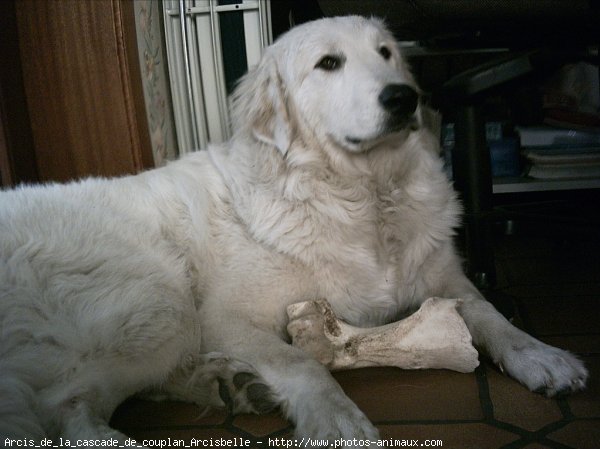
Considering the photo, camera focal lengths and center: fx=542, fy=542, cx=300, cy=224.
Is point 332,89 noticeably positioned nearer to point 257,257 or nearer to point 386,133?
point 386,133

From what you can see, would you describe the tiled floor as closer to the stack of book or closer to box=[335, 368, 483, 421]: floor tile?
box=[335, 368, 483, 421]: floor tile

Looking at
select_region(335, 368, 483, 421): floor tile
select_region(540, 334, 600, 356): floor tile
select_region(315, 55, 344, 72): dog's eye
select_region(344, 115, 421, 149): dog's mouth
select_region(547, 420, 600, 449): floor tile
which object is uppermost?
select_region(315, 55, 344, 72): dog's eye

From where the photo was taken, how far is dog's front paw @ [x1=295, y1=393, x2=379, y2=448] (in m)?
1.08

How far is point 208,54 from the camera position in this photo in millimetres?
2611

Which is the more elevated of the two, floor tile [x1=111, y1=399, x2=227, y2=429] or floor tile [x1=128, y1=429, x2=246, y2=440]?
floor tile [x1=128, y1=429, x2=246, y2=440]

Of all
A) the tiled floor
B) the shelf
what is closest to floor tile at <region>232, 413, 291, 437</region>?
the tiled floor

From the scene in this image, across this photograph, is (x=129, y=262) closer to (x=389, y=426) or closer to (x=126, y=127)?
(x=389, y=426)

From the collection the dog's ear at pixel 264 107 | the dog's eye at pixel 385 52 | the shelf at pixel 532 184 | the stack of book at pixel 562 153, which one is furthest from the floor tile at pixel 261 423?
the stack of book at pixel 562 153

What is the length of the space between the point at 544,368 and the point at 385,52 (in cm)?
109

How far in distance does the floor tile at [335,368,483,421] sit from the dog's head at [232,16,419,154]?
2.19 feet

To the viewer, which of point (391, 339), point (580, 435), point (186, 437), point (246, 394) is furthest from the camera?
point (391, 339)

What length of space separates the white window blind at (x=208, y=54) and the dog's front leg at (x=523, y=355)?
1498 mm

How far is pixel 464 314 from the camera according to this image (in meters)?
1.53

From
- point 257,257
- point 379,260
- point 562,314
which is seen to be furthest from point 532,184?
point 257,257
